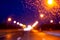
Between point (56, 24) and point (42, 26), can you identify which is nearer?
point (56, 24)

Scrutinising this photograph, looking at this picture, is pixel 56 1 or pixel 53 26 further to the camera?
pixel 53 26

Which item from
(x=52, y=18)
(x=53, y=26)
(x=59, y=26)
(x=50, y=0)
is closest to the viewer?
(x=50, y=0)

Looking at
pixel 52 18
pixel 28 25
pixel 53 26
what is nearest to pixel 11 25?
pixel 53 26

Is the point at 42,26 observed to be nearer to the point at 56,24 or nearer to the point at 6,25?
the point at 56,24

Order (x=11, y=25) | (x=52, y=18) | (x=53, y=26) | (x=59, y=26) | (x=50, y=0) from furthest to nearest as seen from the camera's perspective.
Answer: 1. (x=11, y=25)
2. (x=53, y=26)
3. (x=59, y=26)
4. (x=52, y=18)
5. (x=50, y=0)

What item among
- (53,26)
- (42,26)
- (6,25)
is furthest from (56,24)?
(6,25)

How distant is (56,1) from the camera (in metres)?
26.7

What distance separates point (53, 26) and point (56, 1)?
7370cm

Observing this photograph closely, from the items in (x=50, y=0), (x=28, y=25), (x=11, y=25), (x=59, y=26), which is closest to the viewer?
(x=50, y=0)

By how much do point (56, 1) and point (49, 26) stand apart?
255 feet

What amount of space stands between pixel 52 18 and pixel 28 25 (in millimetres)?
95210

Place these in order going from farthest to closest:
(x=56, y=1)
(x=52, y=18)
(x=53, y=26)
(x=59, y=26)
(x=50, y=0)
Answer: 1. (x=53, y=26)
2. (x=59, y=26)
3. (x=52, y=18)
4. (x=56, y=1)
5. (x=50, y=0)

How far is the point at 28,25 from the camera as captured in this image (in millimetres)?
180500

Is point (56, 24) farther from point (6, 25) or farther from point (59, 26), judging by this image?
point (6, 25)
